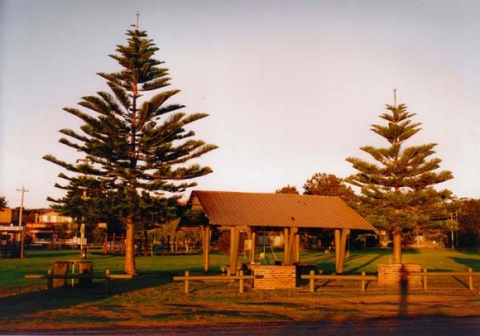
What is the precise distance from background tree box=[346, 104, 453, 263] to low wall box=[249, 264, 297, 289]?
26.6ft

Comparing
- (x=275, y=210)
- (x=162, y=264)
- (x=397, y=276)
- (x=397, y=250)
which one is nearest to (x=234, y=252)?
(x=275, y=210)

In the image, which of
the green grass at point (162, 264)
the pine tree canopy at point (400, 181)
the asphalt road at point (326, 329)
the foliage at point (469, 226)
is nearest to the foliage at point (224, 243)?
the green grass at point (162, 264)

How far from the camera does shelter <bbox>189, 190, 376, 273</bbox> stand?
19656 millimetres

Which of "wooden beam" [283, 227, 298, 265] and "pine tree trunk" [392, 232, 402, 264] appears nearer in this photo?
"wooden beam" [283, 227, 298, 265]

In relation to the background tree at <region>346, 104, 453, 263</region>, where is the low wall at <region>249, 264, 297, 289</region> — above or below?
below

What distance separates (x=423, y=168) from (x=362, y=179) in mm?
2684

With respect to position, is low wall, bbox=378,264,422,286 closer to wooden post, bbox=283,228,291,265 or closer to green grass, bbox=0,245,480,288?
wooden post, bbox=283,228,291,265

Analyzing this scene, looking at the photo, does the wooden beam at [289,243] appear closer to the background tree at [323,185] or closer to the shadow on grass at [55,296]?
the shadow on grass at [55,296]

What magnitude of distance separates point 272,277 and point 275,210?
16.6 ft

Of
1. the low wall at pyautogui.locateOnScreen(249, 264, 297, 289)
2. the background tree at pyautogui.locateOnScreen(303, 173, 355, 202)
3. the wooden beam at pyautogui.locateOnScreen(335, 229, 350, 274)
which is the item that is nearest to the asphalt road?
the low wall at pyautogui.locateOnScreen(249, 264, 297, 289)

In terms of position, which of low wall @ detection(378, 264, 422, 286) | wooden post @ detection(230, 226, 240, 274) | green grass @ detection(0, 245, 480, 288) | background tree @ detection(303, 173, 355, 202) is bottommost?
green grass @ detection(0, 245, 480, 288)

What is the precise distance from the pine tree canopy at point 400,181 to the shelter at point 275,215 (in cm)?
175

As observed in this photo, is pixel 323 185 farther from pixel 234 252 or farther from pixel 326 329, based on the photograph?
pixel 326 329

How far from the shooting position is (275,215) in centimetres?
2075
